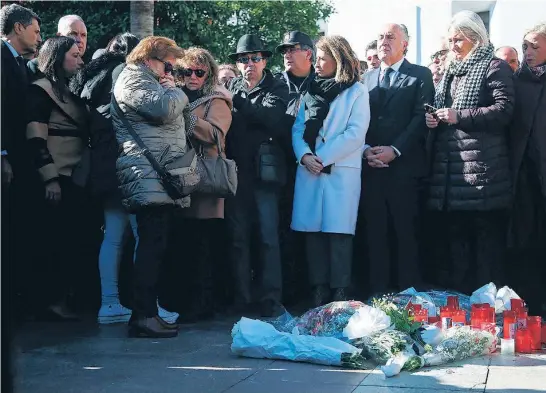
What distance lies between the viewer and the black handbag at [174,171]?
610 centimetres

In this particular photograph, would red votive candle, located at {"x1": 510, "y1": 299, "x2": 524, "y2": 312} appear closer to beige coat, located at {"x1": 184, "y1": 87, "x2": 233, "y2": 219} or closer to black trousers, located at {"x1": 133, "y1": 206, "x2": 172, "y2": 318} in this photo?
beige coat, located at {"x1": 184, "y1": 87, "x2": 233, "y2": 219}

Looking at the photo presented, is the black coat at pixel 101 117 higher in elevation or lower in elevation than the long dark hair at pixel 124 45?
lower

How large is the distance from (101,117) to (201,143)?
728mm

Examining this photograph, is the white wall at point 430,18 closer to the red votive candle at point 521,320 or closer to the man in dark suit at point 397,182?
the man in dark suit at point 397,182

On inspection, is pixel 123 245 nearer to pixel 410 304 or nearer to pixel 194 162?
pixel 194 162

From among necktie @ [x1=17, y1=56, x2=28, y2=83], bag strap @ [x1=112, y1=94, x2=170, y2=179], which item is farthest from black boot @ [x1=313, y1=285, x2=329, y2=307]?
necktie @ [x1=17, y1=56, x2=28, y2=83]

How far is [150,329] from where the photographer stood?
20.4ft

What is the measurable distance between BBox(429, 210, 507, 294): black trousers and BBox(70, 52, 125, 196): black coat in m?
2.56

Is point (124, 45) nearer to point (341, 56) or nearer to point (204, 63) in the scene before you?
point (204, 63)

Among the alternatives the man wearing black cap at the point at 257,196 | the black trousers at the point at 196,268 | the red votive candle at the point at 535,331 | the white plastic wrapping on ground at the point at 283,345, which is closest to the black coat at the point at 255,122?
the man wearing black cap at the point at 257,196

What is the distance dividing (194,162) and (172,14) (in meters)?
11.9

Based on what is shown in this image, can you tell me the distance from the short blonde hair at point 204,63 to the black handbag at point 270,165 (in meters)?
0.63

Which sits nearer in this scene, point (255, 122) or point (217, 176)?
point (217, 176)

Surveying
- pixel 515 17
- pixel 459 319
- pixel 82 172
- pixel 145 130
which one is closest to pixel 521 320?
pixel 459 319
